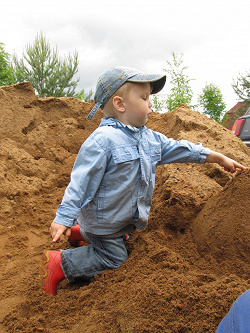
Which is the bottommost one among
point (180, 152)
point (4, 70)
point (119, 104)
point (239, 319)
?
point (4, 70)

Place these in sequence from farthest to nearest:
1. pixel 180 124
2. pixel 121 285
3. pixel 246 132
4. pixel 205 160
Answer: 1. pixel 246 132
2. pixel 180 124
3. pixel 205 160
4. pixel 121 285

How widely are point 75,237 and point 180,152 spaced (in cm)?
112

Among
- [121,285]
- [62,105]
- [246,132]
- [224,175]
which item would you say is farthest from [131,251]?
[246,132]

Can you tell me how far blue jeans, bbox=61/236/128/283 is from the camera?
204 cm

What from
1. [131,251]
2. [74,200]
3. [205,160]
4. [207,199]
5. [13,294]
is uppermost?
[205,160]

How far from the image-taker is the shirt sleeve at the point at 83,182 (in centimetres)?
175

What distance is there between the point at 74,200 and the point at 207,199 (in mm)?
1271

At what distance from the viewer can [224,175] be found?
117 inches

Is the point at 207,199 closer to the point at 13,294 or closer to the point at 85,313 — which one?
the point at 85,313

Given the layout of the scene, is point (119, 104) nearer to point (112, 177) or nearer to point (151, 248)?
point (112, 177)

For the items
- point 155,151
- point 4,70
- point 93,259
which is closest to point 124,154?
point 155,151

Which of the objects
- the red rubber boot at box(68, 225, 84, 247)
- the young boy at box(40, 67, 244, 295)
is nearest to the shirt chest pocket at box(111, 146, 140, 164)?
the young boy at box(40, 67, 244, 295)

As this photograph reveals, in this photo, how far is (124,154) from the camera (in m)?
1.98

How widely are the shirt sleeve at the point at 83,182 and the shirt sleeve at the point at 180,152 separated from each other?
62cm
